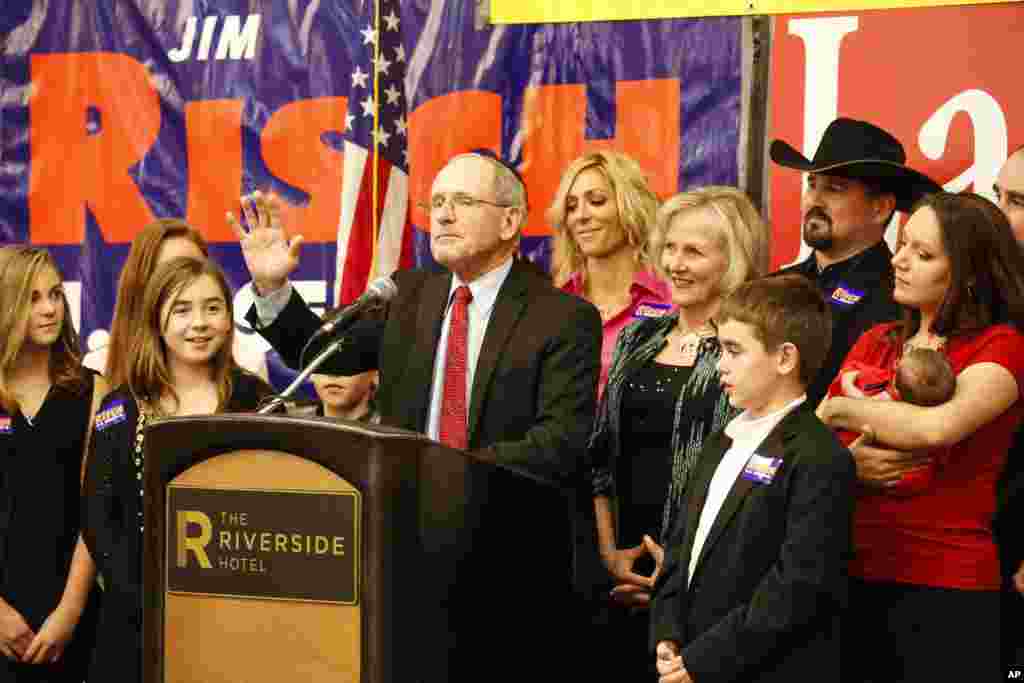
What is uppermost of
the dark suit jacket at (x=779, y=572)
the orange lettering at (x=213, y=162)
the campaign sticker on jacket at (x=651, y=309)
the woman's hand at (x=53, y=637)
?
the orange lettering at (x=213, y=162)

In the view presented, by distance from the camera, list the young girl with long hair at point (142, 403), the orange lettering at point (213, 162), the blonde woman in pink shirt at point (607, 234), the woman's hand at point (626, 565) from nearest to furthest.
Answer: the young girl with long hair at point (142, 403), the woman's hand at point (626, 565), the blonde woman in pink shirt at point (607, 234), the orange lettering at point (213, 162)

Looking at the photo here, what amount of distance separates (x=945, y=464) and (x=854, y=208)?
1.16 metres

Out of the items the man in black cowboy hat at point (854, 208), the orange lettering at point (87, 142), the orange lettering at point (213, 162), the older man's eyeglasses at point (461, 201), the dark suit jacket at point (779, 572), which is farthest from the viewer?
the orange lettering at point (87, 142)

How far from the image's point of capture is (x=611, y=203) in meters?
4.81

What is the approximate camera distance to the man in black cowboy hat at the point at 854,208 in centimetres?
406

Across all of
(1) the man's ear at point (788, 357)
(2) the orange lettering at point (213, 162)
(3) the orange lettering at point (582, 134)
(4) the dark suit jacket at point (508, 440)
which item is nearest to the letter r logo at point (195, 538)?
(4) the dark suit jacket at point (508, 440)

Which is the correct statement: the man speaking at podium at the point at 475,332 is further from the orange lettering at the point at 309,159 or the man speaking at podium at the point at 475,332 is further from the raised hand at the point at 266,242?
the orange lettering at the point at 309,159

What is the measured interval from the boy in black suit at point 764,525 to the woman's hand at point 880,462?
0.16 metres

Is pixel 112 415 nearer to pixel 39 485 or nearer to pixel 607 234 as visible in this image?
pixel 39 485

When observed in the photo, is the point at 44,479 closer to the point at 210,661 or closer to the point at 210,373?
the point at 210,373

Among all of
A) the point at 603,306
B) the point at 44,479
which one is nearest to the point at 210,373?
the point at 44,479

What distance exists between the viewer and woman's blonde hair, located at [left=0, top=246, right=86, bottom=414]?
459 cm

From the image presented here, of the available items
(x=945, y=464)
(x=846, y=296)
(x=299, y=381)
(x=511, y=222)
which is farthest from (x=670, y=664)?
(x=846, y=296)

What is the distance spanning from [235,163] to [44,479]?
175 cm
